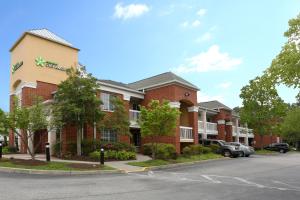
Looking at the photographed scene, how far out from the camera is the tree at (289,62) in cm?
1280

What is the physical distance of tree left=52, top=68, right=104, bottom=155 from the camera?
2358 centimetres

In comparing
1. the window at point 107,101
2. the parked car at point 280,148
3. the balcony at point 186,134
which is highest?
the window at point 107,101

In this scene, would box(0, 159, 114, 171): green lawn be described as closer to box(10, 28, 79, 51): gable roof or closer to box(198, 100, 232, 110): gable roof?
box(10, 28, 79, 51): gable roof

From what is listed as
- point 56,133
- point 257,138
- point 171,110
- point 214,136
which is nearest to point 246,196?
point 171,110

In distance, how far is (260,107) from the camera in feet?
156

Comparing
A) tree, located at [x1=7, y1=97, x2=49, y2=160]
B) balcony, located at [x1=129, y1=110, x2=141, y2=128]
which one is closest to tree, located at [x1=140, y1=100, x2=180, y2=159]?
tree, located at [x1=7, y1=97, x2=49, y2=160]

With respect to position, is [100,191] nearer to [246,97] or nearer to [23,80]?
[23,80]

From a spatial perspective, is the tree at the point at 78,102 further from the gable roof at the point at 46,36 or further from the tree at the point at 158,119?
the gable roof at the point at 46,36

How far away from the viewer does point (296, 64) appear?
41.9ft

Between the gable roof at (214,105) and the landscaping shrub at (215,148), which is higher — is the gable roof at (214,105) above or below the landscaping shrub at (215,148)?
above

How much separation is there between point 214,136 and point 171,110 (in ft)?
78.8

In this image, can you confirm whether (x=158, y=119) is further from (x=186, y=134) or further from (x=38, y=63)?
(x=38, y=63)

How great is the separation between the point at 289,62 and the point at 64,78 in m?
23.9

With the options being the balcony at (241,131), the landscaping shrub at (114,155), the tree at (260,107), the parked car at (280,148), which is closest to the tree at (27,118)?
the landscaping shrub at (114,155)
